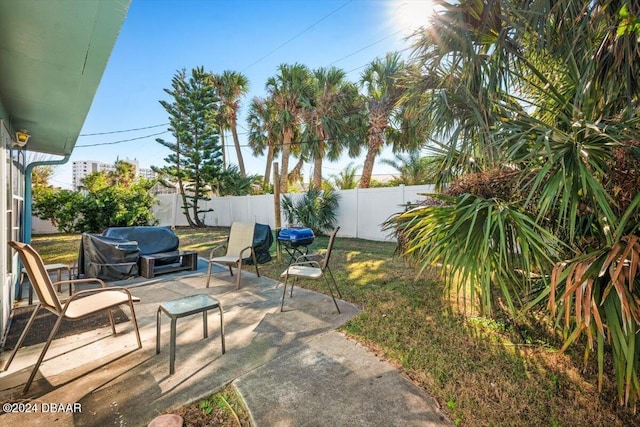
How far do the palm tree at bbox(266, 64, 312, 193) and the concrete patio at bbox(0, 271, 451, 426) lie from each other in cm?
1098

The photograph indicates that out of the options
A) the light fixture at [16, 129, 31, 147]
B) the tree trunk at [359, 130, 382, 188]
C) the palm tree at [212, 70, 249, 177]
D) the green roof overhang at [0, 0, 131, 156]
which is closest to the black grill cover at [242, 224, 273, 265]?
the green roof overhang at [0, 0, 131, 156]

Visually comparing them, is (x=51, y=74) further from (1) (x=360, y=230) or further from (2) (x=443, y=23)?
(1) (x=360, y=230)

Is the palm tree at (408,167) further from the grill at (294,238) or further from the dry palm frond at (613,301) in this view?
the dry palm frond at (613,301)

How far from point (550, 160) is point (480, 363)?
1.56 metres

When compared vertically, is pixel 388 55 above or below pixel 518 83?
above

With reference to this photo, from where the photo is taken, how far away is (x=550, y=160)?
1.77 metres

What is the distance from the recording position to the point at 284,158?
45.3ft

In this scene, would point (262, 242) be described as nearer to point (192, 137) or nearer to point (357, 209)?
point (357, 209)

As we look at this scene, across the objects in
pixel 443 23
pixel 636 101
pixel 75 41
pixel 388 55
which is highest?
pixel 388 55

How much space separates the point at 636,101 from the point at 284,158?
12.5m

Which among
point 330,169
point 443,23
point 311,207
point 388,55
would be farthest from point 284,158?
point 443,23

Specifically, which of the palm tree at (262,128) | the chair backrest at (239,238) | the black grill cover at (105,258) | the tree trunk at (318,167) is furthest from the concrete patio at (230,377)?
the palm tree at (262,128)

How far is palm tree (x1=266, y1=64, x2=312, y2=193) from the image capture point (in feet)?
39.5

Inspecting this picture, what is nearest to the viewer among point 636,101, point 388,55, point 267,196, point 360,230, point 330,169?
point 636,101
